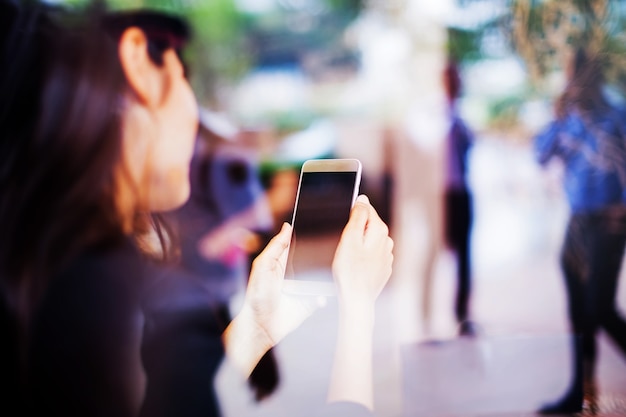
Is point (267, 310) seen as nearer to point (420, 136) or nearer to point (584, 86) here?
point (584, 86)

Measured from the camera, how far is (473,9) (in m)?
2.59

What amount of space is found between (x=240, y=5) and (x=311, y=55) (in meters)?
1.05

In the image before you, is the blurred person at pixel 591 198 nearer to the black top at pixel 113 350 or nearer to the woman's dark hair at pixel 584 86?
the woman's dark hair at pixel 584 86

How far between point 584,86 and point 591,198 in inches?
15.4

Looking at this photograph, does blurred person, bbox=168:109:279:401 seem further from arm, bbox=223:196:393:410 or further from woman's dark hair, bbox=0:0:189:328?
woman's dark hair, bbox=0:0:189:328

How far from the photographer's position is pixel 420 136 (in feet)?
13.4

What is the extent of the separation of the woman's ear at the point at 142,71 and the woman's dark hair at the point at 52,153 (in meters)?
0.25

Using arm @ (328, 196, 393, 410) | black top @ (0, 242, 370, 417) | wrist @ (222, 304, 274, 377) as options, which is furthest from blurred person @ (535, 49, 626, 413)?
black top @ (0, 242, 370, 417)

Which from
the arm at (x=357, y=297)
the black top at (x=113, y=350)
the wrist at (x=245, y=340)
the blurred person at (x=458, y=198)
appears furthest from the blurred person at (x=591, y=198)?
the blurred person at (x=458, y=198)

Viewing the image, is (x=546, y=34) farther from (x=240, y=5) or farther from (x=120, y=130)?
(x=240, y=5)

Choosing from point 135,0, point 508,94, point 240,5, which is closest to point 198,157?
point 135,0

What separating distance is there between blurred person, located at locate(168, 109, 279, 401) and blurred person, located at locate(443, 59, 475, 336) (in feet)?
4.39

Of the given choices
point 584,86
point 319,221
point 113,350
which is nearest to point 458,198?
point 584,86

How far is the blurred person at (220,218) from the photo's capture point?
1745 millimetres
